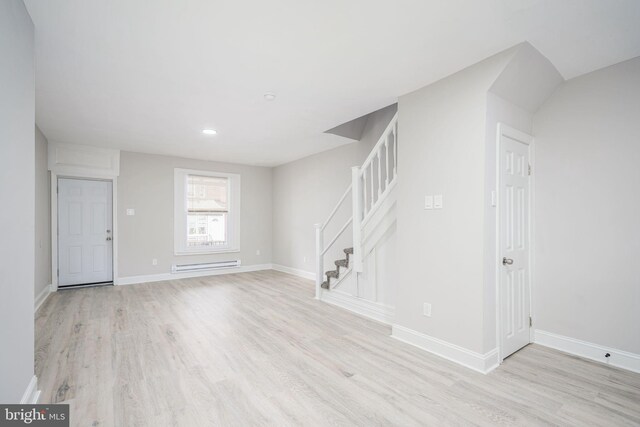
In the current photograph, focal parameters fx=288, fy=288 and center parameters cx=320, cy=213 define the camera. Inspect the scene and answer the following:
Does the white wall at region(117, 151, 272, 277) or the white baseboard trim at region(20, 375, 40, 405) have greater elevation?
the white wall at region(117, 151, 272, 277)

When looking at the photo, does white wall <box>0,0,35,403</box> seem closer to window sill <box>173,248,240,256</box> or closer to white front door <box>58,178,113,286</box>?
white front door <box>58,178,113,286</box>

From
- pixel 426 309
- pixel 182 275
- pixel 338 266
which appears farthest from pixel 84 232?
pixel 426 309

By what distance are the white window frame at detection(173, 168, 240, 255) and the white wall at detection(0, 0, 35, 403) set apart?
166 inches

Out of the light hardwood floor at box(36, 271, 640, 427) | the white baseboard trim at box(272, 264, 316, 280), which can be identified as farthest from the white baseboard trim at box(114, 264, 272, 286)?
the light hardwood floor at box(36, 271, 640, 427)

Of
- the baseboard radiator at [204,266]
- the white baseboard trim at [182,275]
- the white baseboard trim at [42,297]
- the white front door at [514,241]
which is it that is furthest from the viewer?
the baseboard radiator at [204,266]

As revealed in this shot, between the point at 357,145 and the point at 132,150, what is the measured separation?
4.24 metres

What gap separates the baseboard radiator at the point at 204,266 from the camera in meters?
5.96

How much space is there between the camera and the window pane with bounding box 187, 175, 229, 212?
6262 millimetres

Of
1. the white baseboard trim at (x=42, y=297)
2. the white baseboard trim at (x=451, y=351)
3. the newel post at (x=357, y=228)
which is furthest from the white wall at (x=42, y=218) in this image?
the white baseboard trim at (x=451, y=351)

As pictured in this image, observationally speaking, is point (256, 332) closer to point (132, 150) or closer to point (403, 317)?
point (403, 317)

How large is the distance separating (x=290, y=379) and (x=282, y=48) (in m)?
2.57

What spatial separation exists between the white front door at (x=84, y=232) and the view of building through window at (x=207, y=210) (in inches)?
56.0

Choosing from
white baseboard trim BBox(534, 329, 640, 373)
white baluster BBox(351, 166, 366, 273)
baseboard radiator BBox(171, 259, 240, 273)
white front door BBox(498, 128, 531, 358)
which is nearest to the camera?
white baseboard trim BBox(534, 329, 640, 373)

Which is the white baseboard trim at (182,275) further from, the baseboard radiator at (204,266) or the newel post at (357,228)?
the newel post at (357,228)
